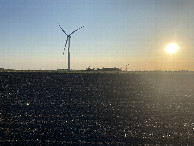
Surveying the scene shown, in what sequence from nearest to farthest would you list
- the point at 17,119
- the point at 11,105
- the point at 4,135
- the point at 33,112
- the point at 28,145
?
the point at 28,145, the point at 4,135, the point at 17,119, the point at 33,112, the point at 11,105

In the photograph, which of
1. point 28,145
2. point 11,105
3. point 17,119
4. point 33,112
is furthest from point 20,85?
point 28,145

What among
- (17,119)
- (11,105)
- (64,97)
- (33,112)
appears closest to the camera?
(17,119)

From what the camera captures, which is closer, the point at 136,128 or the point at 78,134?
the point at 78,134

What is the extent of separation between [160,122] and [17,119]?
1091 cm

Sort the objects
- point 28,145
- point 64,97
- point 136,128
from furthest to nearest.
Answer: point 64,97, point 136,128, point 28,145

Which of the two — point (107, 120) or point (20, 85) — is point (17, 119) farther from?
point (20, 85)

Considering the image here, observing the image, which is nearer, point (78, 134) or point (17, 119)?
point (78, 134)

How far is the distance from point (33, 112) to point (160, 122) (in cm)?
1083

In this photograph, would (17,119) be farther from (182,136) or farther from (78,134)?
(182,136)

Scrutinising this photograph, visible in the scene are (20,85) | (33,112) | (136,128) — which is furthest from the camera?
(20,85)

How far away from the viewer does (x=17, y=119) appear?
23.8 meters

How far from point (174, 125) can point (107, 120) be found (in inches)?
197

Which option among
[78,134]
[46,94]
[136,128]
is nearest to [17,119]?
[78,134]

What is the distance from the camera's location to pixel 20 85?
152 feet
